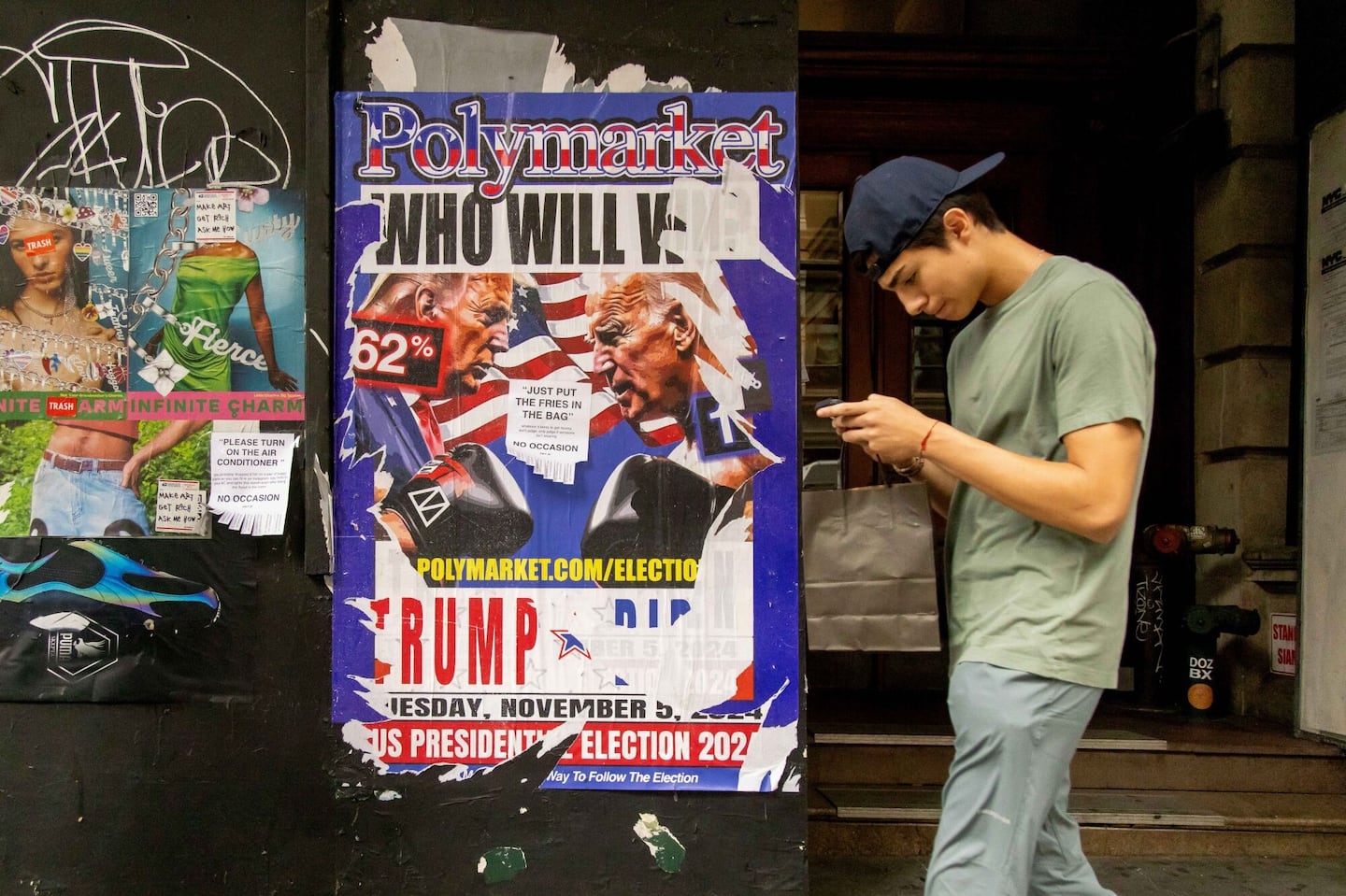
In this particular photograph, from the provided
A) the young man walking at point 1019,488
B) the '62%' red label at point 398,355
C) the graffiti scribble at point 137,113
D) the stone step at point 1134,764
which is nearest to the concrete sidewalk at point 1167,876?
the stone step at point 1134,764

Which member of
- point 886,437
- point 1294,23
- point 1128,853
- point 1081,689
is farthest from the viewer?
point 1294,23

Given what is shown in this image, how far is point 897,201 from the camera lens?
2.10 metres

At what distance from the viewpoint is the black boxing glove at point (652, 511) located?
3.11 metres

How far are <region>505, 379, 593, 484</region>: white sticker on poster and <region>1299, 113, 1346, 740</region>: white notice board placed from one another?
141 inches

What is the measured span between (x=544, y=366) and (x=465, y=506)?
509 millimetres

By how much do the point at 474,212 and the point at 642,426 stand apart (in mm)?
866

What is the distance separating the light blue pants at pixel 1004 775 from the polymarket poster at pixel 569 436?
1.13 metres

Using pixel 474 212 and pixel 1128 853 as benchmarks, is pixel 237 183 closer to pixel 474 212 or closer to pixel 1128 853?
pixel 474 212

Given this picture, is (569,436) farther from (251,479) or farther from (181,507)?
(181,507)

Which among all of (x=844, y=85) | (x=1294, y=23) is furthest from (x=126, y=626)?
(x=1294, y=23)

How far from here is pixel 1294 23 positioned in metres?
5.24

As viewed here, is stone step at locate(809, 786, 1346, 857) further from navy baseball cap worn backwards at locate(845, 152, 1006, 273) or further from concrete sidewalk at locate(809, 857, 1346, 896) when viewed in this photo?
navy baseball cap worn backwards at locate(845, 152, 1006, 273)

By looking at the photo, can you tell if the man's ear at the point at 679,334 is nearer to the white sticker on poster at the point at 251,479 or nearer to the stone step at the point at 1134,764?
the white sticker on poster at the point at 251,479

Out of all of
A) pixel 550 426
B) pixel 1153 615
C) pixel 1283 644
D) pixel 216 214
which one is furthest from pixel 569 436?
pixel 1283 644
